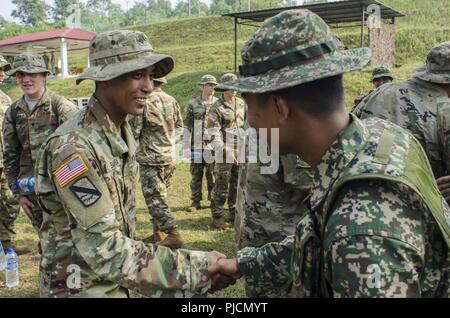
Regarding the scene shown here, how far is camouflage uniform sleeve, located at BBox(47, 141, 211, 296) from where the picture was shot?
2.01m

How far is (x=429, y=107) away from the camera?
125 inches

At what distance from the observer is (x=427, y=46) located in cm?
1967

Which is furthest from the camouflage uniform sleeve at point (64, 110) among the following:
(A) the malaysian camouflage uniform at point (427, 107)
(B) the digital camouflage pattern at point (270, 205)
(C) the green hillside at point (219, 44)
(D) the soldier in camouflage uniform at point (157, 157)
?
(C) the green hillside at point (219, 44)

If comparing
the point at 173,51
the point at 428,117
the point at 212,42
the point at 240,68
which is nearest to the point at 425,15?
the point at 212,42

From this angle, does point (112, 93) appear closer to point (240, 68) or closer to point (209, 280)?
point (240, 68)

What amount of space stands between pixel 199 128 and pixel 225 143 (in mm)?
1076

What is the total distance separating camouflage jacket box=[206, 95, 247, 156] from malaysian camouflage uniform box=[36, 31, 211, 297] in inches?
189

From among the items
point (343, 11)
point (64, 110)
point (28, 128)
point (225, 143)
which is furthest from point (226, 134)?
point (343, 11)

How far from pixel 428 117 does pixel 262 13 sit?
12.7m

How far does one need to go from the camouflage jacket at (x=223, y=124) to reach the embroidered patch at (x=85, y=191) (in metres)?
5.22

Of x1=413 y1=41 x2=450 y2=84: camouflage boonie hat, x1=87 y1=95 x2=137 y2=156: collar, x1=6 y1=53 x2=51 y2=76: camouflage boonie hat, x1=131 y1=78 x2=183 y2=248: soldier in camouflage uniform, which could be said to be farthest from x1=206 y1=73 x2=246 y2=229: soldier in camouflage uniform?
x1=87 y1=95 x2=137 y2=156: collar

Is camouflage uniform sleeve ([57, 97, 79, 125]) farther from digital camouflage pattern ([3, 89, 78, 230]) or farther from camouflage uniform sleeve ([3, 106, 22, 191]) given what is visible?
camouflage uniform sleeve ([3, 106, 22, 191])

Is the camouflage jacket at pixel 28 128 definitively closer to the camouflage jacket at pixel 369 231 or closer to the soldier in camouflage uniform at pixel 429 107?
the soldier in camouflage uniform at pixel 429 107

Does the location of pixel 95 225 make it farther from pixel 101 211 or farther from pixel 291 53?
pixel 291 53
